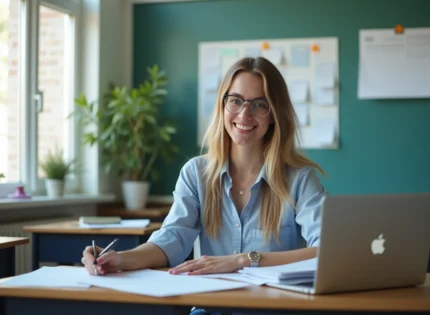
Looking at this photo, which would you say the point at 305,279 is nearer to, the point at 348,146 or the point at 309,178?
the point at 309,178

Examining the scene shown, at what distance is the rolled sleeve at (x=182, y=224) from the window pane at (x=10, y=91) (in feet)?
6.99

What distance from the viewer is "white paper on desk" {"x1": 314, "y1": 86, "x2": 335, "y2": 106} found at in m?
4.64

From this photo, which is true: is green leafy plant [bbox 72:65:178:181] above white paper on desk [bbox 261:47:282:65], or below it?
below

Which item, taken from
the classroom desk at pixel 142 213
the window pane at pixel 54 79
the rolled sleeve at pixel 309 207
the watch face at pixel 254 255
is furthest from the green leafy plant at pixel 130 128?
the watch face at pixel 254 255

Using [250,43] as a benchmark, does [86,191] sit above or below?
below

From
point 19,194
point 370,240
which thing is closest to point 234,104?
point 370,240

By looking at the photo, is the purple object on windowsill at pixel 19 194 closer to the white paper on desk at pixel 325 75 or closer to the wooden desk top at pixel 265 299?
the white paper on desk at pixel 325 75

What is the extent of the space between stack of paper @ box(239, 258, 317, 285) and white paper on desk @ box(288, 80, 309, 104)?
10.1 ft

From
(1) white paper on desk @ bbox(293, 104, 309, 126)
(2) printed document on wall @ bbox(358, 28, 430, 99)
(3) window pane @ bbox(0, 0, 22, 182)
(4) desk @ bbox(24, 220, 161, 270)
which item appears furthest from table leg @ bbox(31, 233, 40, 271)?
(2) printed document on wall @ bbox(358, 28, 430, 99)

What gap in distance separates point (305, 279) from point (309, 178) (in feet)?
2.16

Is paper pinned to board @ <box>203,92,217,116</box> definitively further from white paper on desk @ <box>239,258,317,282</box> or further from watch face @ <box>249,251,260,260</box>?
white paper on desk @ <box>239,258,317,282</box>

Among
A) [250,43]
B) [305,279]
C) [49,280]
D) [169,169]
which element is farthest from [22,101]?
[305,279]

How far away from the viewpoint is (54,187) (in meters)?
4.22

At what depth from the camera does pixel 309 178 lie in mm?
2139
